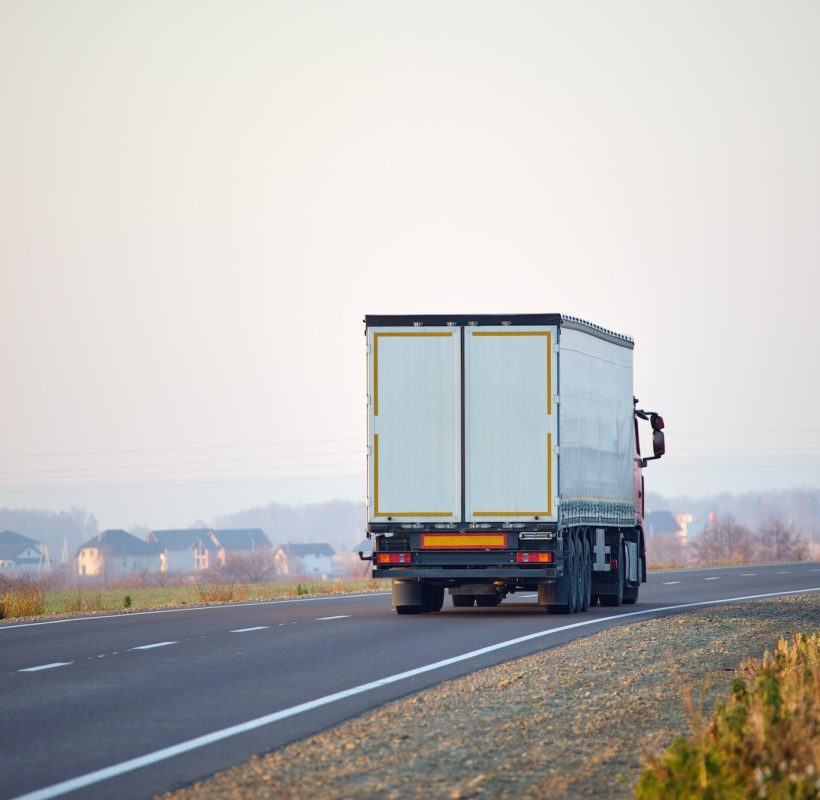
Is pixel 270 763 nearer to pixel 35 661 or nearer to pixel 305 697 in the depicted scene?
pixel 305 697

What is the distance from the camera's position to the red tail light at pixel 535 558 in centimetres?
2228

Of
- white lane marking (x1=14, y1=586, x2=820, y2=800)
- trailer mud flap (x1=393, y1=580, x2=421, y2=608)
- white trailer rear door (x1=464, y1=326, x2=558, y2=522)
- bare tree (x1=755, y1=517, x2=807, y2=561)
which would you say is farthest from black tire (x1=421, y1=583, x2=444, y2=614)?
bare tree (x1=755, y1=517, x2=807, y2=561)

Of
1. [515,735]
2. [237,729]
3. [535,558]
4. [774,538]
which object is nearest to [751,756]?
[515,735]

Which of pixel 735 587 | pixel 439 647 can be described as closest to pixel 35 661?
pixel 439 647

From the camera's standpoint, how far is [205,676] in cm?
1451

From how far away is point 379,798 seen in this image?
8.16m

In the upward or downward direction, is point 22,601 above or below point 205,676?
above

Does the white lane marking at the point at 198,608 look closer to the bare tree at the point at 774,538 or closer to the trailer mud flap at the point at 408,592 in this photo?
the trailer mud flap at the point at 408,592

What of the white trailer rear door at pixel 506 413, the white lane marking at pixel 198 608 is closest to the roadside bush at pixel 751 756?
the white trailer rear door at pixel 506 413

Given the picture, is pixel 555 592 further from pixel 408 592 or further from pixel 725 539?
pixel 725 539

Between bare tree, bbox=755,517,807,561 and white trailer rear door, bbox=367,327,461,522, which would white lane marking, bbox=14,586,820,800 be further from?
bare tree, bbox=755,517,807,561

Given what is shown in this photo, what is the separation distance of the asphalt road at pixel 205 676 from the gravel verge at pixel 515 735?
422 mm

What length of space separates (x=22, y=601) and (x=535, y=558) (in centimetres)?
989

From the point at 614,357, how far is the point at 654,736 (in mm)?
15873
